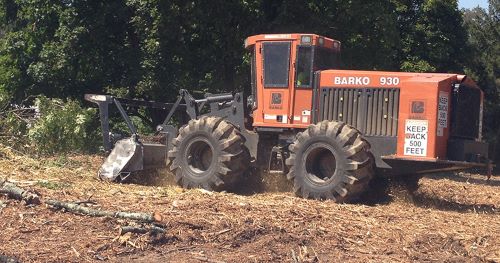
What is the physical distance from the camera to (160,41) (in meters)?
21.1

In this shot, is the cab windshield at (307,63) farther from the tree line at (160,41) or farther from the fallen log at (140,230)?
the tree line at (160,41)

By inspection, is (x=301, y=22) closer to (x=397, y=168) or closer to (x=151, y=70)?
(x=151, y=70)

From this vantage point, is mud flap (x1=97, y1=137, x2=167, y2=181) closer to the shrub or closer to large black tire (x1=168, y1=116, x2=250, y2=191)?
large black tire (x1=168, y1=116, x2=250, y2=191)

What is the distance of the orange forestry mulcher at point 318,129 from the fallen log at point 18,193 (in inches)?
137

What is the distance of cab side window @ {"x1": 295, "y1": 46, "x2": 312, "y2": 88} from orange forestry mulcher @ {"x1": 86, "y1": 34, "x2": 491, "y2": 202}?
2 cm

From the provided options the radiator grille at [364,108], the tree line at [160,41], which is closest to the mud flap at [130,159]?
the radiator grille at [364,108]

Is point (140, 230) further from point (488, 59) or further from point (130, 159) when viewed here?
point (488, 59)

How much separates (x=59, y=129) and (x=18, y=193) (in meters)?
8.45

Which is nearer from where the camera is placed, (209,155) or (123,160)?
(209,155)

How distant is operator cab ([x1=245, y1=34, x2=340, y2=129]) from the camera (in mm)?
12633

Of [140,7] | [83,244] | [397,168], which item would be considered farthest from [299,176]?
[140,7]

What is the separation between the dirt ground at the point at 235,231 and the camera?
25.5 ft

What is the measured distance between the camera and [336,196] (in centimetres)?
1143

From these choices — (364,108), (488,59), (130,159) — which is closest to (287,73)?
(364,108)
